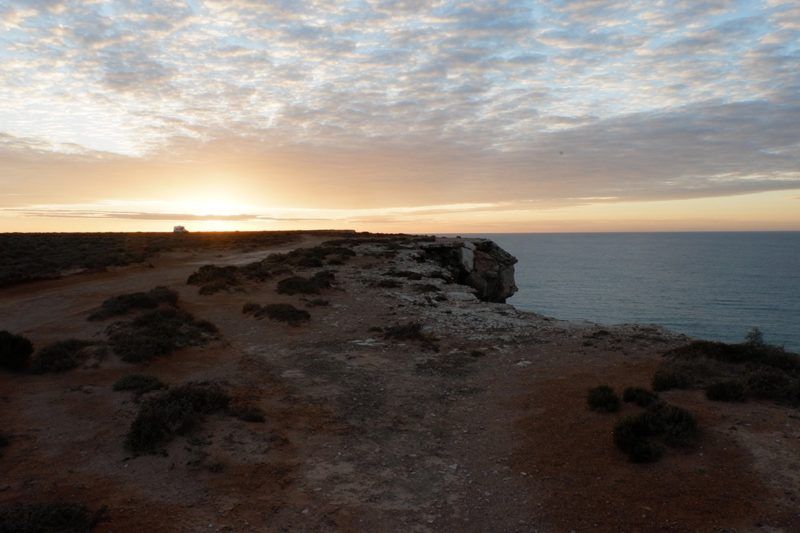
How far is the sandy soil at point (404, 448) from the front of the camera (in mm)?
8461

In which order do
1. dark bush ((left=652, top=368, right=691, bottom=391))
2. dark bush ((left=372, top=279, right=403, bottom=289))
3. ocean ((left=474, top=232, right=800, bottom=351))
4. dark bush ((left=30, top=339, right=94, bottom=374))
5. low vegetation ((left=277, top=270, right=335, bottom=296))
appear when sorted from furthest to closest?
ocean ((left=474, top=232, right=800, bottom=351))
dark bush ((left=372, top=279, right=403, bottom=289))
low vegetation ((left=277, top=270, right=335, bottom=296))
dark bush ((left=30, top=339, right=94, bottom=374))
dark bush ((left=652, top=368, right=691, bottom=391))

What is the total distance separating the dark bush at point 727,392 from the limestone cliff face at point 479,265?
29.8 meters

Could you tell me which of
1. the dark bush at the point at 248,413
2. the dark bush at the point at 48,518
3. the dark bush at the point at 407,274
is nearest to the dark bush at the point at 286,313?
the dark bush at the point at 248,413

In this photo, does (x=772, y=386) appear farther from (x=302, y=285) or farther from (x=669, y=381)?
(x=302, y=285)

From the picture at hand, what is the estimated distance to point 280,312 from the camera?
2305 centimetres

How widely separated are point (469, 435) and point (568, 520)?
145 inches

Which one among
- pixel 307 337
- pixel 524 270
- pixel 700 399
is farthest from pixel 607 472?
pixel 524 270

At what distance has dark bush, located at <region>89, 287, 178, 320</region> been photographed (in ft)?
71.8

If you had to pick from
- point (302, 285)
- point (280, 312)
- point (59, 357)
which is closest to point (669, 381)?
point (280, 312)

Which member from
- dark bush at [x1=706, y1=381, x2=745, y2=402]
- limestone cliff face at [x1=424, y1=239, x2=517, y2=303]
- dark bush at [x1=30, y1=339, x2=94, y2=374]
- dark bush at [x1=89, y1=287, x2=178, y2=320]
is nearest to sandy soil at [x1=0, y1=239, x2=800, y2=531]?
dark bush at [x1=706, y1=381, x2=745, y2=402]

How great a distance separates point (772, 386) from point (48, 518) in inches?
604

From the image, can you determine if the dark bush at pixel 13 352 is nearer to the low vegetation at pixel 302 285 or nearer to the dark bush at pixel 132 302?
the dark bush at pixel 132 302

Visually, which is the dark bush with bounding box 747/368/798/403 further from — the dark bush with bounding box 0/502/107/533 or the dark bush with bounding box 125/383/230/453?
the dark bush with bounding box 0/502/107/533

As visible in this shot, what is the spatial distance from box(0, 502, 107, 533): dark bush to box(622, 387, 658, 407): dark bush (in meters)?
11.4
